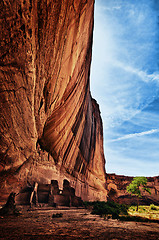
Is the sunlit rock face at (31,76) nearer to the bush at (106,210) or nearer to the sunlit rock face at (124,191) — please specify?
the bush at (106,210)

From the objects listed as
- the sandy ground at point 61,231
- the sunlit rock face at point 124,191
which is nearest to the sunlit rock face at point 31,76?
the sandy ground at point 61,231

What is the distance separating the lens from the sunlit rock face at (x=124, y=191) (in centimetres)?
2708

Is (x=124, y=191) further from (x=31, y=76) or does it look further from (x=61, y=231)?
(x=31, y=76)

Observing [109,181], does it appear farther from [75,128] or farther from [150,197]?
[75,128]

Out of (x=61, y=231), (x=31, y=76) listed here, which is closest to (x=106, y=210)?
(x=61, y=231)

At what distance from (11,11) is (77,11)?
3292 mm

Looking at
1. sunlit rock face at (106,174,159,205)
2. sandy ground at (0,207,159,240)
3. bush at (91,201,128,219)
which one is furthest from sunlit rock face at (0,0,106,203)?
sunlit rock face at (106,174,159,205)

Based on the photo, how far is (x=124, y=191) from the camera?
2817 centimetres

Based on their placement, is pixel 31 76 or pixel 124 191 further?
pixel 124 191

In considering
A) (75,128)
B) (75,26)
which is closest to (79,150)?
(75,128)

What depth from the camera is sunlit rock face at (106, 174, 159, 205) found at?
27078mm

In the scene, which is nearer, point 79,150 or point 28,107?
point 28,107

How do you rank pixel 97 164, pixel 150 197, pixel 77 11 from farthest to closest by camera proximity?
1. pixel 150 197
2. pixel 97 164
3. pixel 77 11

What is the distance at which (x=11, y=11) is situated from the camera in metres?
2.72
